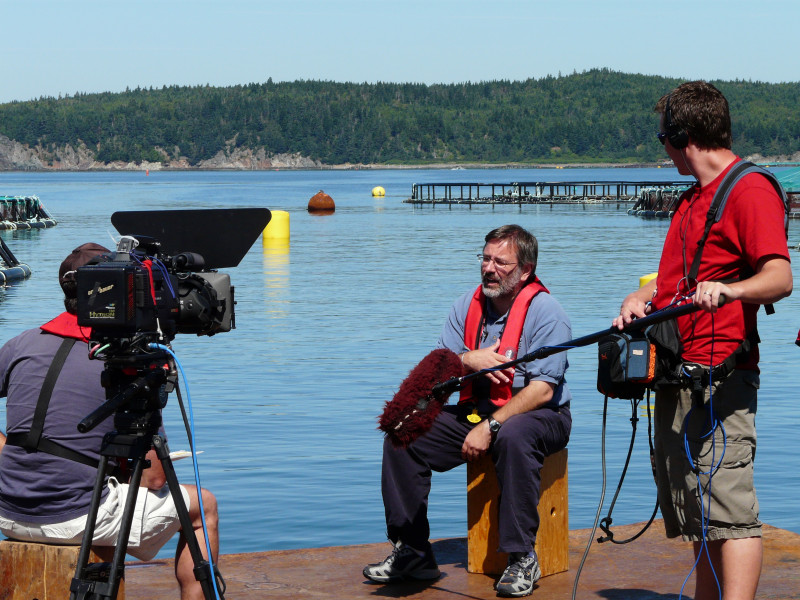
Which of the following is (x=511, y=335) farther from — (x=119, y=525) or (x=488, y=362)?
(x=119, y=525)

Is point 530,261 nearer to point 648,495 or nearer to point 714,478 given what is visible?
point 714,478

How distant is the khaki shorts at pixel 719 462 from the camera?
177 inches

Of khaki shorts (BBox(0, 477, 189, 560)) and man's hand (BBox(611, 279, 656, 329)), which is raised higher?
man's hand (BBox(611, 279, 656, 329))

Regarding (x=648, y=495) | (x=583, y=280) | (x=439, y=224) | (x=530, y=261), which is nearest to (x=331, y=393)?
(x=648, y=495)

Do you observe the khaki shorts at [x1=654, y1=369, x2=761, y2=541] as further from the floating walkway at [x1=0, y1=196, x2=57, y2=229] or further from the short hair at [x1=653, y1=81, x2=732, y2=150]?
the floating walkway at [x1=0, y1=196, x2=57, y2=229]

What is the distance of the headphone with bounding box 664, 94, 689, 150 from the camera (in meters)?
4.59

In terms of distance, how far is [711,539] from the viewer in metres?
4.55

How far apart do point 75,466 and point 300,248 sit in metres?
40.1

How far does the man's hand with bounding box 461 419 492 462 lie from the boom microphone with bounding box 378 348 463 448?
0.20 m

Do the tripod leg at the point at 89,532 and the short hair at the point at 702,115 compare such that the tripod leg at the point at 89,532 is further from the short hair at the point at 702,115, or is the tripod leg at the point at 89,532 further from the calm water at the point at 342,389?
the calm water at the point at 342,389

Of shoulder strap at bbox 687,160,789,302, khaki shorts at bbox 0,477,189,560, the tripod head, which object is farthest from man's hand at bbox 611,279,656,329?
khaki shorts at bbox 0,477,189,560

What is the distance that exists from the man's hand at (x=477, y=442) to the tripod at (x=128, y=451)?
5.77ft

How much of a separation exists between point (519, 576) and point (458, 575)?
0.52 m

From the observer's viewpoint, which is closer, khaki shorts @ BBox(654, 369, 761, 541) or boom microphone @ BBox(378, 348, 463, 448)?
khaki shorts @ BBox(654, 369, 761, 541)
